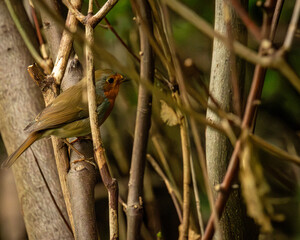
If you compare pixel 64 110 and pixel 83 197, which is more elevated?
pixel 64 110

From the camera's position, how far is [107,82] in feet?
9.67

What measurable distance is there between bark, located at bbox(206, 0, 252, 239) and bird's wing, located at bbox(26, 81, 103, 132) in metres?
0.82

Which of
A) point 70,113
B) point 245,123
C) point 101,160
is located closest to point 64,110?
point 70,113

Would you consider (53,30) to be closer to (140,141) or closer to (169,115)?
(169,115)

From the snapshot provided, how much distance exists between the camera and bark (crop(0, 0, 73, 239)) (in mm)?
2537

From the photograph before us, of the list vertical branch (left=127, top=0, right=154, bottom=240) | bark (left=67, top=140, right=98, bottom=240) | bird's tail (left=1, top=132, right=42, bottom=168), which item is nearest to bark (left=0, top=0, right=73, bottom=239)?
bird's tail (left=1, top=132, right=42, bottom=168)

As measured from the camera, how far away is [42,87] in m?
2.13

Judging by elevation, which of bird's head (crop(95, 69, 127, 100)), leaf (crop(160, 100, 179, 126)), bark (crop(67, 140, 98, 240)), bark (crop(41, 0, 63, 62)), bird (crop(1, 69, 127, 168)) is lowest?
bark (crop(67, 140, 98, 240))

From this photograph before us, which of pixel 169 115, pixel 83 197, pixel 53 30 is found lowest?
pixel 83 197

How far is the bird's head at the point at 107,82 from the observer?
9.57 ft

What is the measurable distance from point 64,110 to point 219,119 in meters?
1.34

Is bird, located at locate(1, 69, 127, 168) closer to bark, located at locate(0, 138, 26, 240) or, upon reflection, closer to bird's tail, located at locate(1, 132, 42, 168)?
bird's tail, located at locate(1, 132, 42, 168)

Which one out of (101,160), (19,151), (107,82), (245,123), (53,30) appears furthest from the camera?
(107,82)

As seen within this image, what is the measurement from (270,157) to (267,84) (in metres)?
0.59
